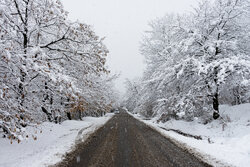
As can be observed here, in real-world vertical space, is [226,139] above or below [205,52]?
below

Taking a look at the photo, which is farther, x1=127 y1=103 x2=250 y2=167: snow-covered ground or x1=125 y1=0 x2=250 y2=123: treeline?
x1=125 y1=0 x2=250 y2=123: treeline

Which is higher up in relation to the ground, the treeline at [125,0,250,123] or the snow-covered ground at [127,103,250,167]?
the treeline at [125,0,250,123]

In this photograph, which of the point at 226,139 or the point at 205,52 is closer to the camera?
the point at 226,139

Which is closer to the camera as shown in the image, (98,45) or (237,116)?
(98,45)

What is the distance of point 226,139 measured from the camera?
827cm

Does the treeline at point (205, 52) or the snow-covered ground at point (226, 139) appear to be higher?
the treeline at point (205, 52)

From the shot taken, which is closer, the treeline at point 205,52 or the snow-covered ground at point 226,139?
the snow-covered ground at point 226,139

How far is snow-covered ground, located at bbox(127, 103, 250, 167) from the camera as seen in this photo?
5779 mm

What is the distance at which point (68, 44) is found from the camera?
26.2 feet

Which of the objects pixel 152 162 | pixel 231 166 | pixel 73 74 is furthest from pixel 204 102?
pixel 73 74

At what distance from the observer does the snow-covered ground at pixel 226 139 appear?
5.78 meters

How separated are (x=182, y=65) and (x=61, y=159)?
8322 millimetres

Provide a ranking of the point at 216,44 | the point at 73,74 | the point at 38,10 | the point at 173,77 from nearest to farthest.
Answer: the point at 38,10 → the point at 73,74 → the point at 216,44 → the point at 173,77

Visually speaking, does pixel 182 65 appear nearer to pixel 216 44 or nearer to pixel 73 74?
pixel 216 44
